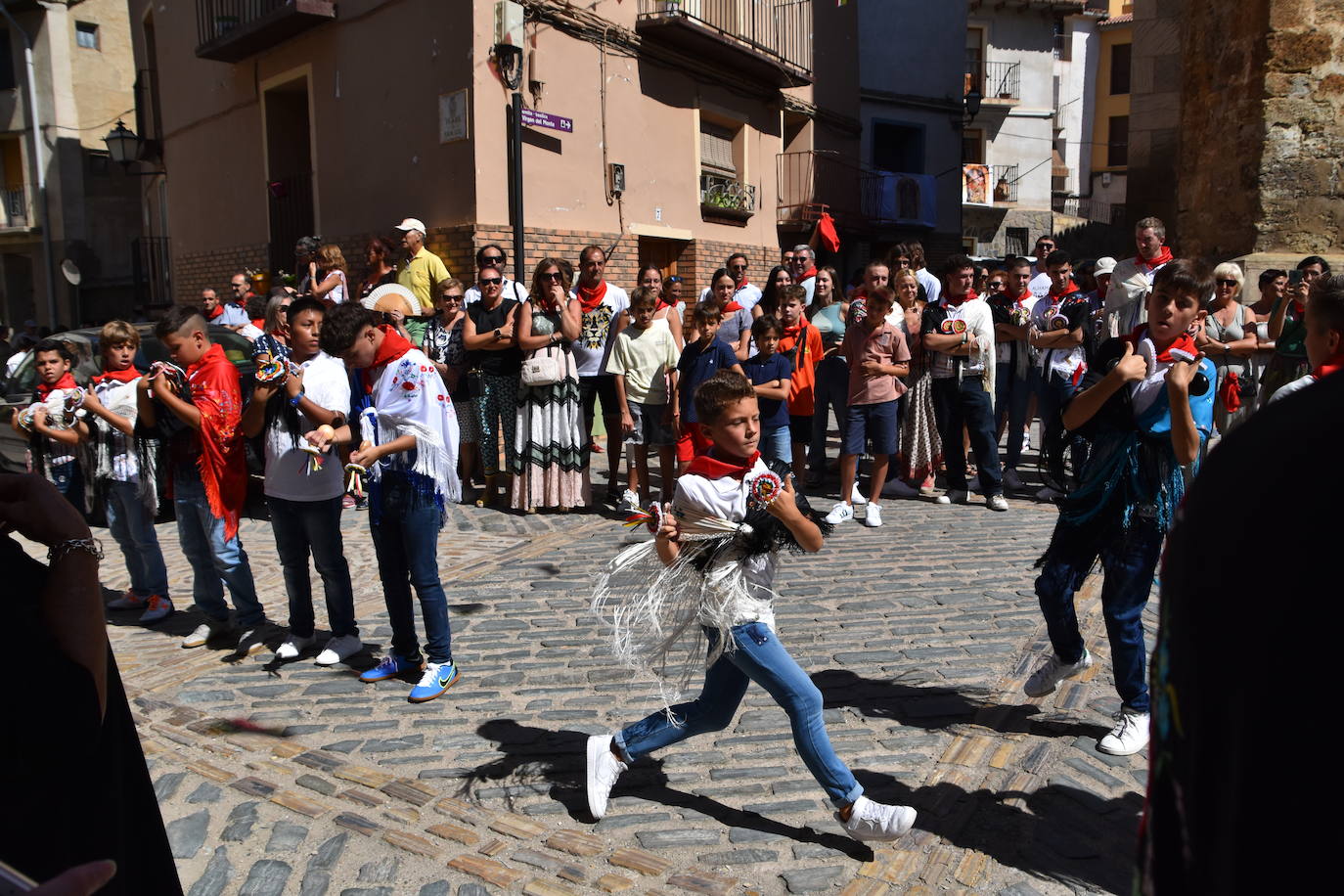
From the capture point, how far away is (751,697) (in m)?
4.69

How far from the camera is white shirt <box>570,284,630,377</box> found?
8.83m

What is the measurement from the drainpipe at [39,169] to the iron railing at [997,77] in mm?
28328

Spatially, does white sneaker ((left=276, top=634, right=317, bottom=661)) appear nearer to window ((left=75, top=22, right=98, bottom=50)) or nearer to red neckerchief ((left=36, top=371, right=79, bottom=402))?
red neckerchief ((left=36, top=371, right=79, bottom=402))

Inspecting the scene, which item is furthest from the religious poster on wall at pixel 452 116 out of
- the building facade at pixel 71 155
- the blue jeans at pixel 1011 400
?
the building facade at pixel 71 155

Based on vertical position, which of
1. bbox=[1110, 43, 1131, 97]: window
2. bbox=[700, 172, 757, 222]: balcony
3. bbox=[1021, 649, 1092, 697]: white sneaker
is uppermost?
bbox=[1110, 43, 1131, 97]: window

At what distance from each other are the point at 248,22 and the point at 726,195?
7072 millimetres

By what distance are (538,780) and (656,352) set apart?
200 inches

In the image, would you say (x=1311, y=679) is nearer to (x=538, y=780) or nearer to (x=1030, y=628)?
(x=538, y=780)

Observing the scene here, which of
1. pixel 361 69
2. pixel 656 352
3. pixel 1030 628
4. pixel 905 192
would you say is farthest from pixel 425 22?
pixel 905 192

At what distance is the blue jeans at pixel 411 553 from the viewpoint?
15.5 ft

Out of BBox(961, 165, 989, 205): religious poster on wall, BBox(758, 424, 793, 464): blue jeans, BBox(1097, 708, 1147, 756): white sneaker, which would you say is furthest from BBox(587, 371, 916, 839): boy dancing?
BBox(961, 165, 989, 205): religious poster on wall

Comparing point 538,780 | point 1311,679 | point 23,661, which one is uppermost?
point 1311,679

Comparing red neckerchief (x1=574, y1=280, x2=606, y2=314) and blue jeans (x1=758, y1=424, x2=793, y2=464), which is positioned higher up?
red neckerchief (x1=574, y1=280, x2=606, y2=314)

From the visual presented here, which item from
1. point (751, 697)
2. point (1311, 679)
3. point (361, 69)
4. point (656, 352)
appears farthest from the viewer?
point (361, 69)
